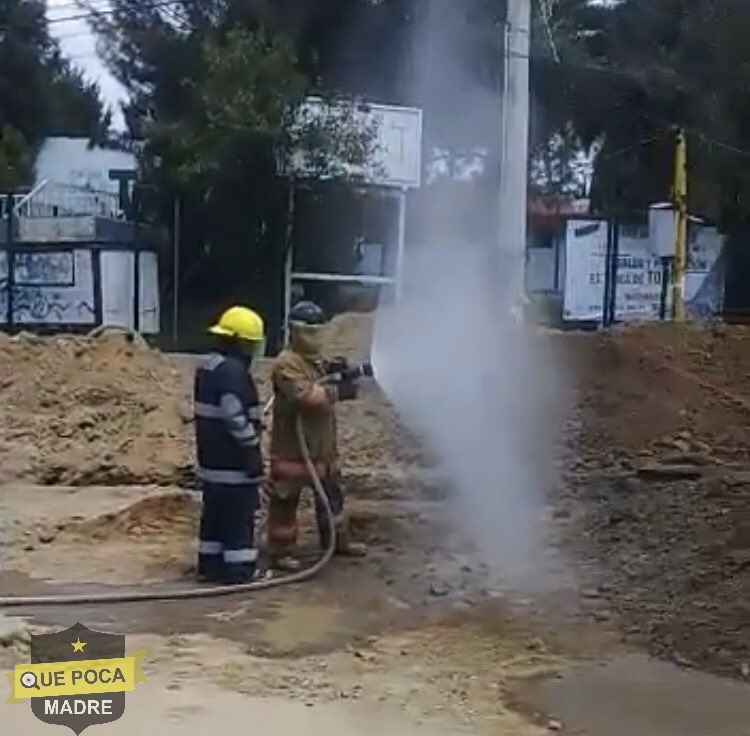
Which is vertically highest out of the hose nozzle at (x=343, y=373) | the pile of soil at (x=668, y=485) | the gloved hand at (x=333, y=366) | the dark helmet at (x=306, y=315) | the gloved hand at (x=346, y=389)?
the dark helmet at (x=306, y=315)

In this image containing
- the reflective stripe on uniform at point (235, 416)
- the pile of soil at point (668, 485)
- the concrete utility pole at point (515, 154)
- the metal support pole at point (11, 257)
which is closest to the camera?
the pile of soil at point (668, 485)

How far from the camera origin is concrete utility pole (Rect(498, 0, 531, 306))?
15.7 m

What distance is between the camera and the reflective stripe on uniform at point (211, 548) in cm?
790

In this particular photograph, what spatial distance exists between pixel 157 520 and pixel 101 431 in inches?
135

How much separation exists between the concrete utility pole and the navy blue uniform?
808cm

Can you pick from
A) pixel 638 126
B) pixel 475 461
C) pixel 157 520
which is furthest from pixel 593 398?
pixel 638 126

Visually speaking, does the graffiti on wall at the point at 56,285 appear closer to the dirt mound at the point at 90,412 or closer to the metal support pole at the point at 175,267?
the metal support pole at the point at 175,267

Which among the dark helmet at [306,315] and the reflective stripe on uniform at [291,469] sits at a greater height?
the dark helmet at [306,315]

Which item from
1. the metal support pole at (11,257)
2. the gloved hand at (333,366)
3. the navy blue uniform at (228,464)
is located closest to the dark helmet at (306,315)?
the gloved hand at (333,366)

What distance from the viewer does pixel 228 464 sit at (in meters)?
7.89

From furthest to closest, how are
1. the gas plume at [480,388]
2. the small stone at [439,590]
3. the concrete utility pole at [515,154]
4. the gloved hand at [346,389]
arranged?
the concrete utility pole at [515,154] → the gas plume at [480,388] → the gloved hand at [346,389] → the small stone at [439,590]

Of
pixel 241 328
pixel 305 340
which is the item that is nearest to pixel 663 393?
pixel 305 340

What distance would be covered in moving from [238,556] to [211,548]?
0.53ft

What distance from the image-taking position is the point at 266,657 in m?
6.43
